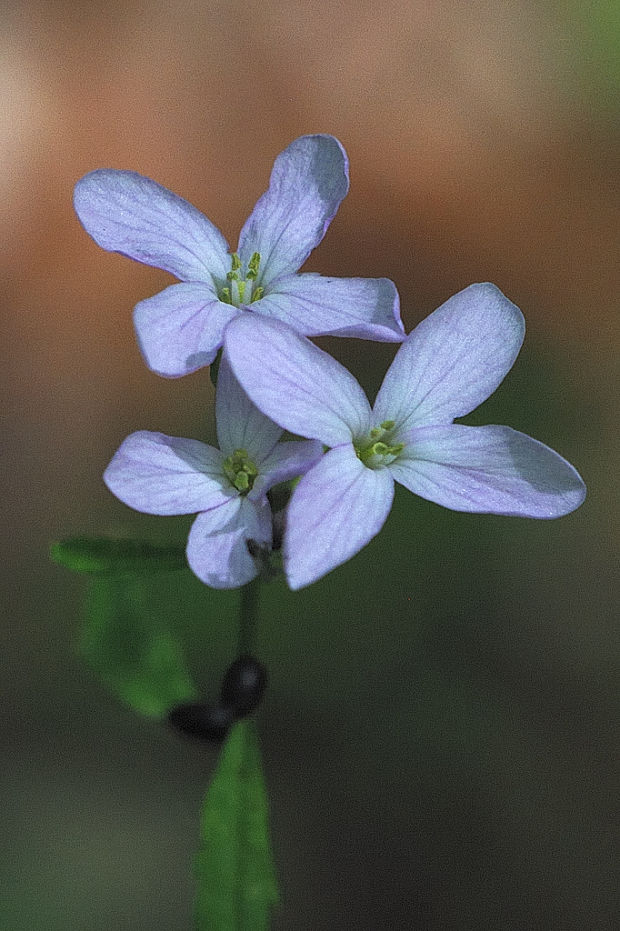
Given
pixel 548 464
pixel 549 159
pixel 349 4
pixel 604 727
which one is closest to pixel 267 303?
pixel 548 464

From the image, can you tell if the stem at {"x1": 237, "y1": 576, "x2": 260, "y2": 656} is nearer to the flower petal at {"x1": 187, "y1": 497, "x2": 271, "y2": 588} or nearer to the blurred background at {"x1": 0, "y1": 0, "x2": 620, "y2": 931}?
the flower petal at {"x1": 187, "y1": 497, "x2": 271, "y2": 588}

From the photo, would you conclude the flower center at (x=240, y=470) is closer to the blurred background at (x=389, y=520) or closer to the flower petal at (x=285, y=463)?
the flower petal at (x=285, y=463)

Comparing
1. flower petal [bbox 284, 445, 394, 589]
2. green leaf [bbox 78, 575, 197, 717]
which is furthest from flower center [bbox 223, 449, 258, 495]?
green leaf [bbox 78, 575, 197, 717]

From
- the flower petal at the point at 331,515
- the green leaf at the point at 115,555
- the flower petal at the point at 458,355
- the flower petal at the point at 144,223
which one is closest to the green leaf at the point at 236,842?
the green leaf at the point at 115,555

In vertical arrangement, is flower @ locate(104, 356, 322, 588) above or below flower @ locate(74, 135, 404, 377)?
below

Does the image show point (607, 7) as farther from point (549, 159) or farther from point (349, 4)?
point (349, 4)

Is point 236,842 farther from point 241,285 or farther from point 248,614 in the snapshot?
point 241,285
